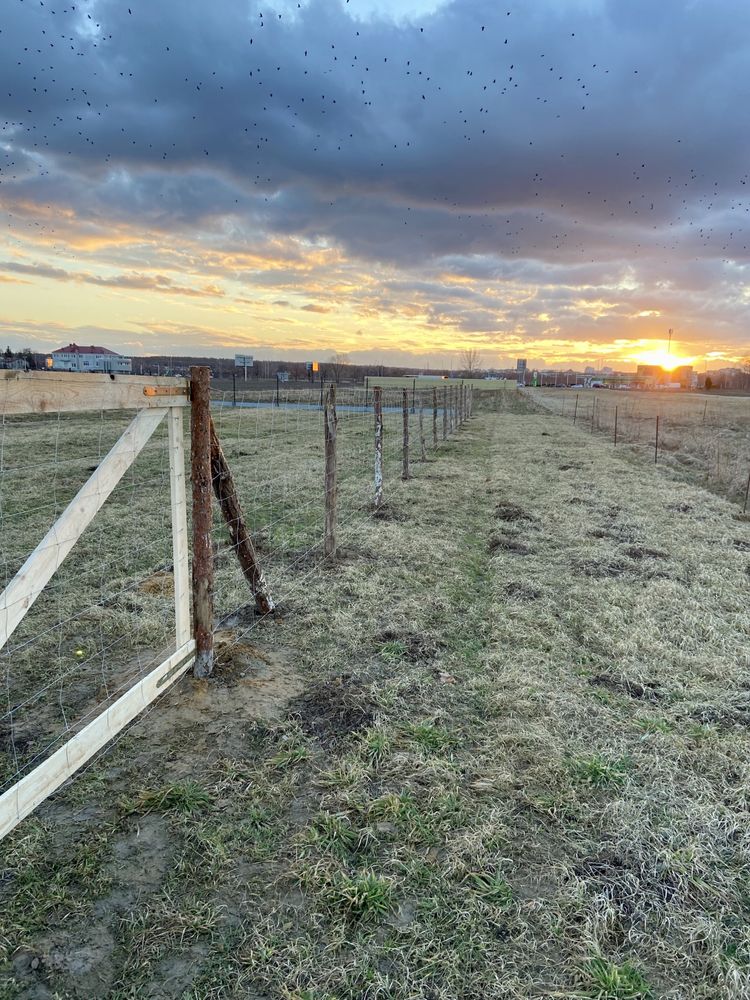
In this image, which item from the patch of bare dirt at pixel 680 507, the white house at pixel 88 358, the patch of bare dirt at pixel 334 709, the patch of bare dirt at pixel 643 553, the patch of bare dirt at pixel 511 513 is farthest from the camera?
the white house at pixel 88 358

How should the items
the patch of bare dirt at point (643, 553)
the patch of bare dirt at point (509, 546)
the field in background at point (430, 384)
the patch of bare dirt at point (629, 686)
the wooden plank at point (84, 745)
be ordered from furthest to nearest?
the field in background at point (430, 384), the patch of bare dirt at point (509, 546), the patch of bare dirt at point (643, 553), the patch of bare dirt at point (629, 686), the wooden plank at point (84, 745)

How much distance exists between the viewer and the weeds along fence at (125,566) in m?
2.61

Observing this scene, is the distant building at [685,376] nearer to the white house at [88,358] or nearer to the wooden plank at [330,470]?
the white house at [88,358]


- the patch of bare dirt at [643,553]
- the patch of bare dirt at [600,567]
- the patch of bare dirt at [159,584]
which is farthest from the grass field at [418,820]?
the patch of bare dirt at [643,553]

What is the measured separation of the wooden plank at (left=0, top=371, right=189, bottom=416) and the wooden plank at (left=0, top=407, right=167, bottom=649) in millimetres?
130

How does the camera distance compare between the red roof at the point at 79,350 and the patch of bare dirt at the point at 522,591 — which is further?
the red roof at the point at 79,350

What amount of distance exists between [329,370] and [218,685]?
84.9m

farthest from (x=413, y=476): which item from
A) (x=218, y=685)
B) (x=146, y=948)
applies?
(x=146, y=948)

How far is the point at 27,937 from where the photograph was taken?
209 cm

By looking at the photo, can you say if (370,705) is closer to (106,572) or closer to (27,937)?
(27,937)

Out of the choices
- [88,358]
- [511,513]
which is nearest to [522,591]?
[511,513]

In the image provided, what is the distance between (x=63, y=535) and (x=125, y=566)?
3.80 meters

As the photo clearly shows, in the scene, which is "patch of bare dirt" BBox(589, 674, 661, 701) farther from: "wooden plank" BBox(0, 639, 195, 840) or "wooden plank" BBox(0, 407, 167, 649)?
"wooden plank" BBox(0, 407, 167, 649)

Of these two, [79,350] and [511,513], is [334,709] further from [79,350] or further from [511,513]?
[79,350]
